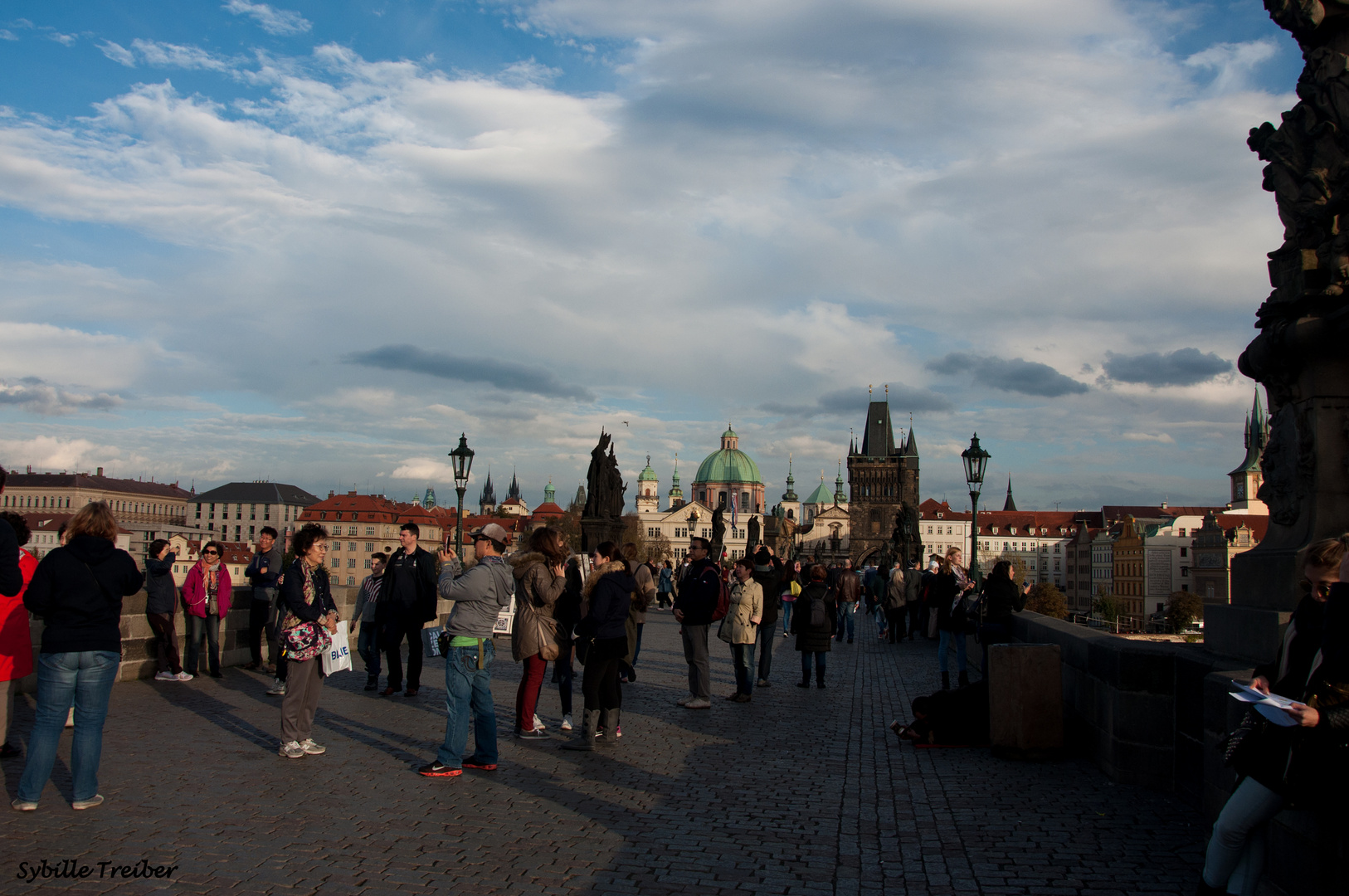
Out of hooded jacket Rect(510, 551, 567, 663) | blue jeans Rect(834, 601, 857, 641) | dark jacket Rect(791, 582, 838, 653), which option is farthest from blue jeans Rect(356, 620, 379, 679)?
blue jeans Rect(834, 601, 857, 641)

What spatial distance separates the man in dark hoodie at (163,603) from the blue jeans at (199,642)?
0.44 feet

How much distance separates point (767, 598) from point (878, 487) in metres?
119

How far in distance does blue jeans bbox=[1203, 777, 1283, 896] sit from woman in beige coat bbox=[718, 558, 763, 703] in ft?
24.5

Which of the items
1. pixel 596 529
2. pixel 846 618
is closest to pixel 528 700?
pixel 846 618

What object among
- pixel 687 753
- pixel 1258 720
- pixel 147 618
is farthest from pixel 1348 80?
pixel 147 618

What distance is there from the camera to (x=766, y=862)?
17.6ft

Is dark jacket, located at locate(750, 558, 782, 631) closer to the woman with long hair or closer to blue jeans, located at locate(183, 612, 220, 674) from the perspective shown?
the woman with long hair

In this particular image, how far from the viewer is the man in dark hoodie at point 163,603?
1156cm

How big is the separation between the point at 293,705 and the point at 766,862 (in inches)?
162

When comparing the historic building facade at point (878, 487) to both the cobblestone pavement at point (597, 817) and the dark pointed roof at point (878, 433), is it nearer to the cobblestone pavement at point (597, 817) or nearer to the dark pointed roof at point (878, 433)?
the dark pointed roof at point (878, 433)

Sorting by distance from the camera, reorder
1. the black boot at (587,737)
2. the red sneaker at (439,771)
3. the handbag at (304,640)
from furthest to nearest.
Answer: the black boot at (587,737), the handbag at (304,640), the red sneaker at (439,771)

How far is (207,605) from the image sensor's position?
12.2 meters

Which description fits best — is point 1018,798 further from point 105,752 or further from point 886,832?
point 105,752

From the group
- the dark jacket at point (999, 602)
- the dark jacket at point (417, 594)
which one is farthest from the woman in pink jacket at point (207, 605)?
the dark jacket at point (999, 602)
